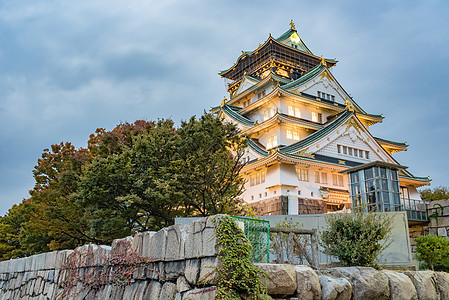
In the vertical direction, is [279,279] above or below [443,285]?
above

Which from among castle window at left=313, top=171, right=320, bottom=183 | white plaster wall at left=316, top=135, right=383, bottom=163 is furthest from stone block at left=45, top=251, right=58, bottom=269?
white plaster wall at left=316, top=135, right=383, bottom=163

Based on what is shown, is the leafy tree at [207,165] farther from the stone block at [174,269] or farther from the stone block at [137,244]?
the stone block at [174,269]

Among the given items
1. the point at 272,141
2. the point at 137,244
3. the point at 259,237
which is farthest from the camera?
the point at 272,141

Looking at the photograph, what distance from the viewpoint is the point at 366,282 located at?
6.97m

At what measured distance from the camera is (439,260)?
15.2m

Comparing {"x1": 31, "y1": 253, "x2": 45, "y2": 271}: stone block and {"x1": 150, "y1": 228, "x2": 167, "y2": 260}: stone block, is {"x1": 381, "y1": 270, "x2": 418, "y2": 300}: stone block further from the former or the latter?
{"x1": 31, "y1": 253, "x2": 45, "y2": 271}: stone block

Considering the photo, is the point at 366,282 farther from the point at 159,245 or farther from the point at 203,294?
the point at 159,245

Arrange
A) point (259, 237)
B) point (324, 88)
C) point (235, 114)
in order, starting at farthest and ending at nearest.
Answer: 1. point (324, 88)
2. point (235, 114)
3. point (259, 237)

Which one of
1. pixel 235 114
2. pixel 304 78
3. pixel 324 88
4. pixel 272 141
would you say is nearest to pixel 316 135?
pixel 272 141

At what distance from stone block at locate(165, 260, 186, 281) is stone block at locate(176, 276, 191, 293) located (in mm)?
76

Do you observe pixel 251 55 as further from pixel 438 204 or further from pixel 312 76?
pixel 438 204

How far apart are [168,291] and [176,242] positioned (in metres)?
0.78

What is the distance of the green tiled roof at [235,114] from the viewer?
3578 centimetres

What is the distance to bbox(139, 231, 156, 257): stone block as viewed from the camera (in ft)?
21.8
